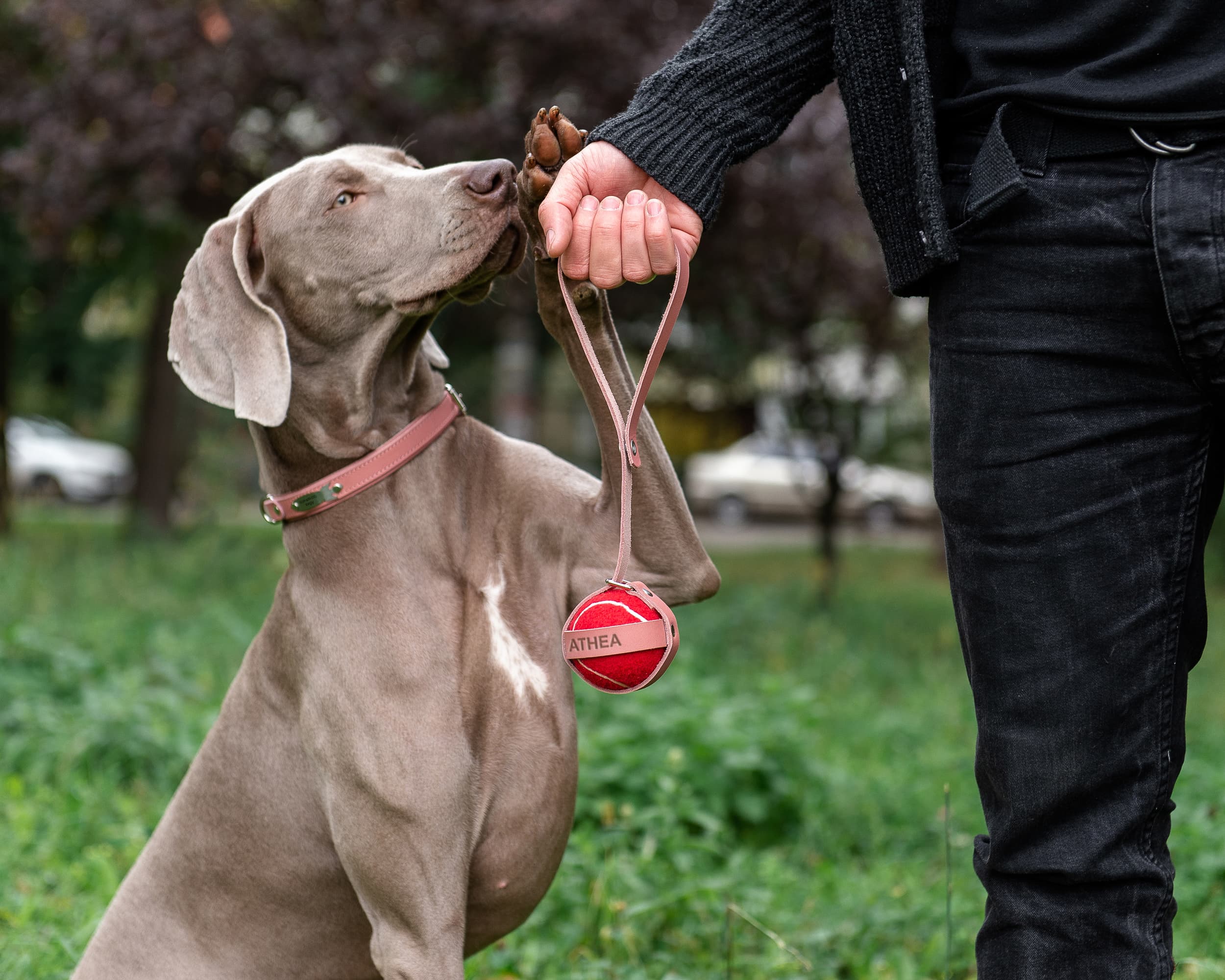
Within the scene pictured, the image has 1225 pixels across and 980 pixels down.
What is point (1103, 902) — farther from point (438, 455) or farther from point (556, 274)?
point (438, 455)

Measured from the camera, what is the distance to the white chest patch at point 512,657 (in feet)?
6.79

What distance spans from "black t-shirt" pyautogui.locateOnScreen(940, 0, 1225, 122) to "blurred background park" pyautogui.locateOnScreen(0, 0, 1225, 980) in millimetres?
1529

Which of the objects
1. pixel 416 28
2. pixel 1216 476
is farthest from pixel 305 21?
pixel 1216 476

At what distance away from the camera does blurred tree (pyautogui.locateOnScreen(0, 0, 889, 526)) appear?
662cm

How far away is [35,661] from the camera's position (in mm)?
4992

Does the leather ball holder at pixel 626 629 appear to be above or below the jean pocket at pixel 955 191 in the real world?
below

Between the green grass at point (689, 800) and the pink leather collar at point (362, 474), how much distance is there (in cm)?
118

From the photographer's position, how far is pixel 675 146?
1.66 m

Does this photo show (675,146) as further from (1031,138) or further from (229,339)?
(229,339)

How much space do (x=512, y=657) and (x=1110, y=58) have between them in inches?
47.9

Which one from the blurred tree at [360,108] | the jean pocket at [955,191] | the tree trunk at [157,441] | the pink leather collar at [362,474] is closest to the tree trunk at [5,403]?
the tree trunk at [157,441]

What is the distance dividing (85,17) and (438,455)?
609 centimetres

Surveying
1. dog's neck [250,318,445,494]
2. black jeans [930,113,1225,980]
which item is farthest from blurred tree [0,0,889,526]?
black jeans [930,113,1225,980]

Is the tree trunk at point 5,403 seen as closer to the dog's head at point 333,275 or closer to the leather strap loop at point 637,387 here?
the dog's head at point 333,275
